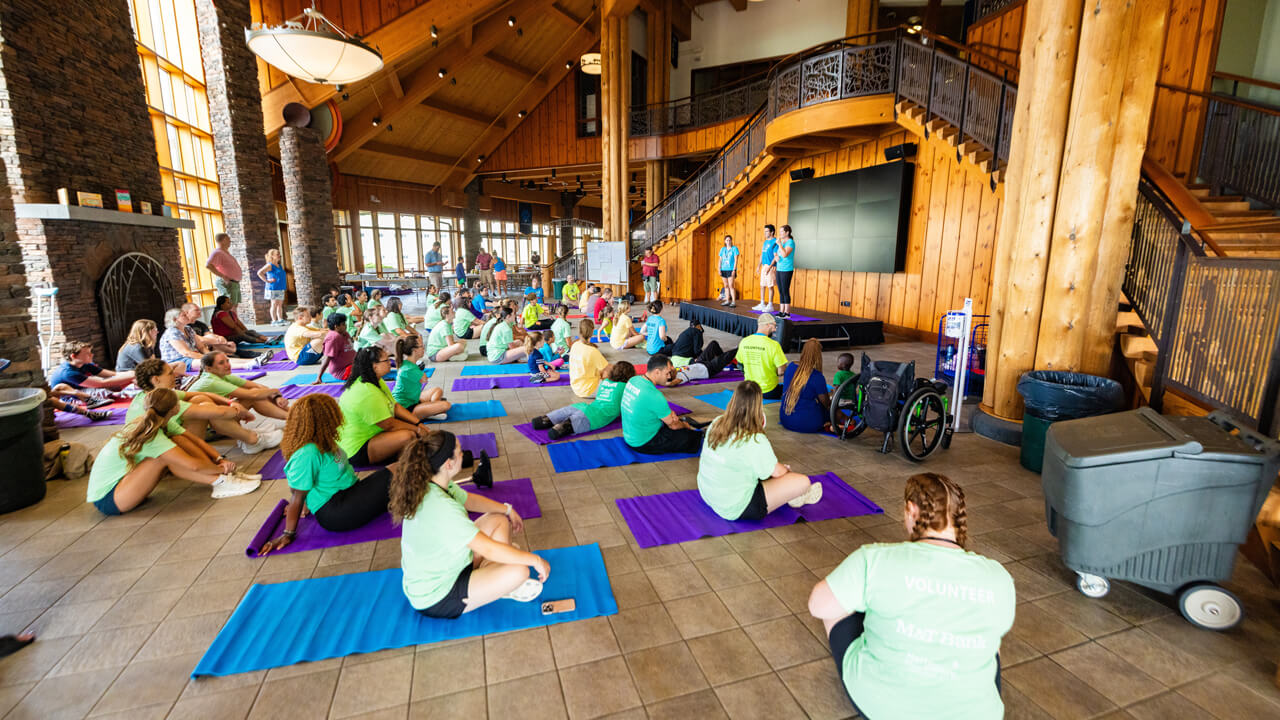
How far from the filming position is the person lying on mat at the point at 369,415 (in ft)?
14.2

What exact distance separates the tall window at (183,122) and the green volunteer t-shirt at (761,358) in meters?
11.0

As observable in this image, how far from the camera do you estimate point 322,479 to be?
3461 millimetres

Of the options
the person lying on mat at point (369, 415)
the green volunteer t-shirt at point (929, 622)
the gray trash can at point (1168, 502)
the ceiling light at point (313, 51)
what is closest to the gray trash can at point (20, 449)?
the person lying on mat at point (369, 415)

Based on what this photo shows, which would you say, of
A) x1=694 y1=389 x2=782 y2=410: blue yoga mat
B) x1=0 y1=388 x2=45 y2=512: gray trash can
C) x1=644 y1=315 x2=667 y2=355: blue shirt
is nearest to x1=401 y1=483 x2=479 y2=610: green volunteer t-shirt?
x1=0 y1=388 x2=45 y2=512: gray trash can

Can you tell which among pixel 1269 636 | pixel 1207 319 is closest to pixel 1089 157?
pixel 1207 319

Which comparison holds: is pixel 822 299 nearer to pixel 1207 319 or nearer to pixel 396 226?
pixel 1207 319

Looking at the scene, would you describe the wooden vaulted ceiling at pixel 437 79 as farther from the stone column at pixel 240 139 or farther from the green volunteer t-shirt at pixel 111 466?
the green volunteer t-shirt at pixel 111 466

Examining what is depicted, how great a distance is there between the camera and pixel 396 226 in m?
22.9

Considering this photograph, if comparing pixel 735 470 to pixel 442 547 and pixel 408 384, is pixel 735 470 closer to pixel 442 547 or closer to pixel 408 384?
pixel 442 547

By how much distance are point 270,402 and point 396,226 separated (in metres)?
19.4

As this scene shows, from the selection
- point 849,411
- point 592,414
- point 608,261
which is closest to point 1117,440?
point 849,411

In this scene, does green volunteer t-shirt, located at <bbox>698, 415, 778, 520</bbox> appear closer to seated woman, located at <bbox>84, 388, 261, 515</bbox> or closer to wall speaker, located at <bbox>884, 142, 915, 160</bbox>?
seated woman, located at <bbox>84, 388, 261, 515</bbox>

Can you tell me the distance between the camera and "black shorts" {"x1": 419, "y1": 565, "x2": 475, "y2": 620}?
264 cm

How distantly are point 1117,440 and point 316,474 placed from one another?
450 centimetres
